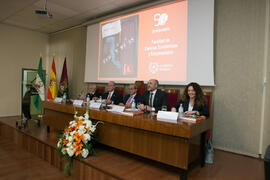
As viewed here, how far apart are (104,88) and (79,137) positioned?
92.8 inches

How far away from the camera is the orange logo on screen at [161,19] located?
134 inches

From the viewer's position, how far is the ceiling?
3.87 m

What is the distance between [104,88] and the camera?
4.45 meters

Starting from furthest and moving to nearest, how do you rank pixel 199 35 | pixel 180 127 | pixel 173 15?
pixel 173 15
pixel 199 35
pixel 180 127

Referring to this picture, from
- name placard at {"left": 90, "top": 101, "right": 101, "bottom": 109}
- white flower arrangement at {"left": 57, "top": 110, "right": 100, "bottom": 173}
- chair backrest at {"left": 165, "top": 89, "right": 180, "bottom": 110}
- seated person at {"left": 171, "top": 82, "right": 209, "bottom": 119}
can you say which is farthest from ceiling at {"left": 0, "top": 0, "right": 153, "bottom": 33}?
white flower arrangement at {"left": 57, "top": 110, "right": 100, "bottom": 173}

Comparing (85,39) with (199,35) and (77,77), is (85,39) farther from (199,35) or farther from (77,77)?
(199,35)

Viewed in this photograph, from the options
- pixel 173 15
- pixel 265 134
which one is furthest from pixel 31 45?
pixel 265 134

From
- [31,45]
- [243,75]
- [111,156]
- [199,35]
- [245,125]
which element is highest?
[31,45]

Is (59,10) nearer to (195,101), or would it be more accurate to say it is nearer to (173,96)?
(173,96)

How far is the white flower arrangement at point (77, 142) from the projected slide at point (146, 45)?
5.77ft

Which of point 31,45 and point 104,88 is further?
point 31,45

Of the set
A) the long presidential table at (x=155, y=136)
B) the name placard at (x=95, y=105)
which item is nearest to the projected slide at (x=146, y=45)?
the name placard at (x=95, y=105)

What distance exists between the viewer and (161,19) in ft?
11.3

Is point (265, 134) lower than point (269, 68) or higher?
lower
